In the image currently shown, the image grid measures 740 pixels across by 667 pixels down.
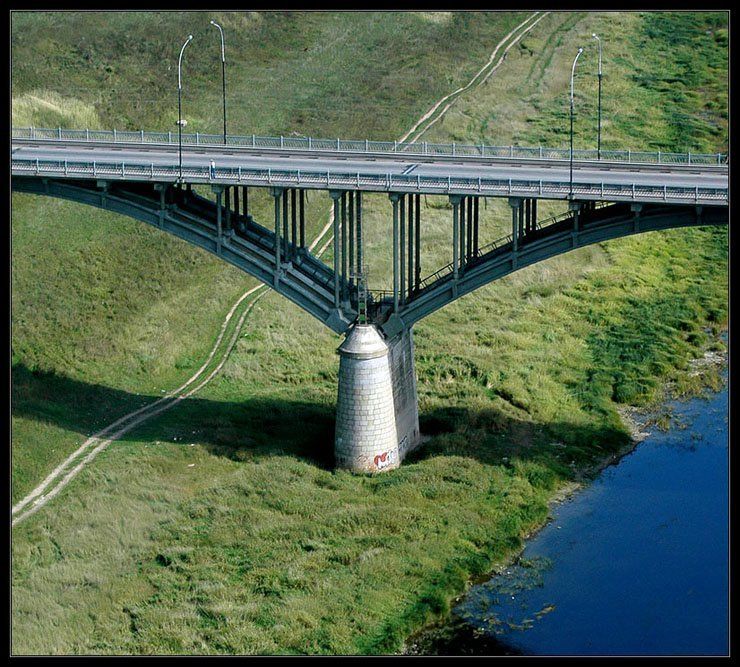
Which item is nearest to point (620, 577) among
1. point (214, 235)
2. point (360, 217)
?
point (360, 217)

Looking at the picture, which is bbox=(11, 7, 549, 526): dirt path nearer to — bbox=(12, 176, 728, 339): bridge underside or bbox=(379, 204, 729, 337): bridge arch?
bbox=(12, 176, 728, 339): bridge underside

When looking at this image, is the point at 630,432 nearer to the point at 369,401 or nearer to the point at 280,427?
the point at 369,401

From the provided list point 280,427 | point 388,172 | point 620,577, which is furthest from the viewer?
point 280,427

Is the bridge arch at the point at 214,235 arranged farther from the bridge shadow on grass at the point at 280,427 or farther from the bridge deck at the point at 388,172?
the bridge shadow on grass at the point at 280,427

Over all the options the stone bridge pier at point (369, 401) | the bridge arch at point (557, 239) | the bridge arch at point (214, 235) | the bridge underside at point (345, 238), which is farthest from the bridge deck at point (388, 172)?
the stone bridge pier at point (369, 401)

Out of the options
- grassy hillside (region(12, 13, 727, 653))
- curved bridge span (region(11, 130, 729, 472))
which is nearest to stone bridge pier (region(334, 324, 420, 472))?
curved bridge span (region(11, 130, 729, 472))

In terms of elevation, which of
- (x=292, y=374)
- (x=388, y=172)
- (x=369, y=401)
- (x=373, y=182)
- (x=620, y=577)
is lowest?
(x=620, y=577)

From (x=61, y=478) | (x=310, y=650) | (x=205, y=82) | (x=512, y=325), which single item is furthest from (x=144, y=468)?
(x=205, y=82)
